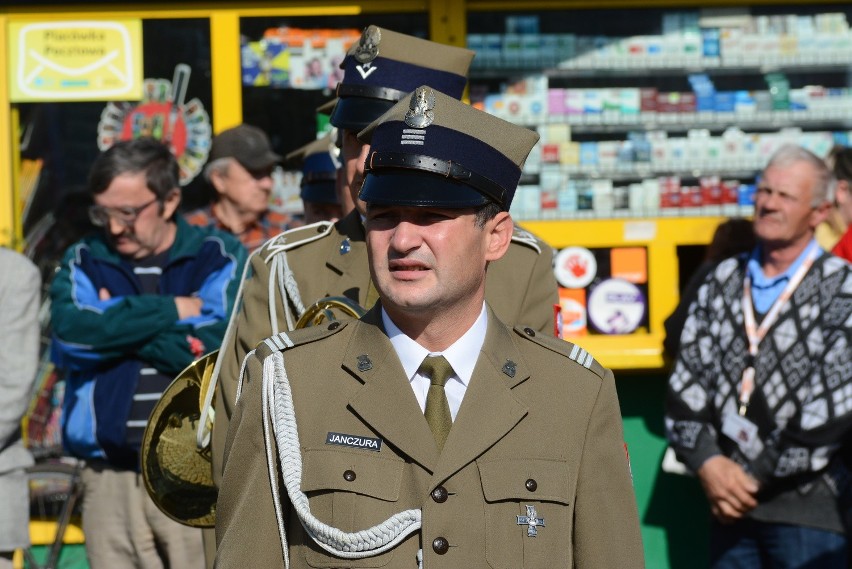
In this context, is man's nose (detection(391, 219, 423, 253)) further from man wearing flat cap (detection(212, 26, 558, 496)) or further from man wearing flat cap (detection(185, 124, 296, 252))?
man wearing flat cap (detection(185, 124, 296, 252))

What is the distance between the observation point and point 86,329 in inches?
195

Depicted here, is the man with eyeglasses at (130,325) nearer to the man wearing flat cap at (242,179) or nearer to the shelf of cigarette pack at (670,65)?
the man wearing flat cap at (242,179)

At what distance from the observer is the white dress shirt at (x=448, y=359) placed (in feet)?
9.02

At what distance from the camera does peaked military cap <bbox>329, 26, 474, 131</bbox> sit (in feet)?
12.5

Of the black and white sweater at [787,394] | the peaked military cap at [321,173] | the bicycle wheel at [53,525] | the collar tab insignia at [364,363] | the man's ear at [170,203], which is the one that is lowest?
the bicycle wheel at [53,525]

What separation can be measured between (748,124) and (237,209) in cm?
256

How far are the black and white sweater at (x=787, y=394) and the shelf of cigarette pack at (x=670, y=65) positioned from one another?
4.40 ft

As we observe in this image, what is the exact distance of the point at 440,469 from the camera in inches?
104

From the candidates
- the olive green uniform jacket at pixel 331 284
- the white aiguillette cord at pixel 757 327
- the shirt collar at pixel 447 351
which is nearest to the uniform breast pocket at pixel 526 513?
the shirt collar at pixel 447 351

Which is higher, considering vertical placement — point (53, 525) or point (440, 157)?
point (440, 157)

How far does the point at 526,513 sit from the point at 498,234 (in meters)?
0.60

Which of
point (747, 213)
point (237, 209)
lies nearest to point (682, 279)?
point (747, 213)

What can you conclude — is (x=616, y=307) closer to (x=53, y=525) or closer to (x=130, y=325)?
(x=130, y=325)

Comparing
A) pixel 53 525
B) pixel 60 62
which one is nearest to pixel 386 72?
pixel 60 62
